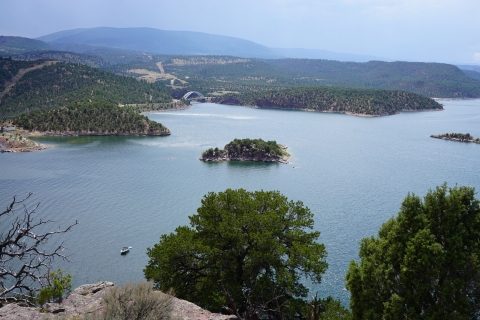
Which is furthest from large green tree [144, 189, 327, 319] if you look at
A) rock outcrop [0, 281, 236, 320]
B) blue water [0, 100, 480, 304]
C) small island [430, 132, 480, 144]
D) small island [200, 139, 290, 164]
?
small island [430, 132, 480, 144]

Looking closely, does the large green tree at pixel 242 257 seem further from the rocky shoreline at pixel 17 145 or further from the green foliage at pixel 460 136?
the green foliage at pixel 460 136

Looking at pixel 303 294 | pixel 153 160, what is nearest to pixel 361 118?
pixel 153 160

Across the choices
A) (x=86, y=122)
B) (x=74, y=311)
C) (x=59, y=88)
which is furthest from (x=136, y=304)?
(x=59, y=88)

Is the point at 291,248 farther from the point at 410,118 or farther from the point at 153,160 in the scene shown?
the point at 410,118

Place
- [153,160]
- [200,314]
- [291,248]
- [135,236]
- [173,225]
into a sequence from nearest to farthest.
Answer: [200,314] < [291,248] < [135,236] < [173,225] < [153,160]

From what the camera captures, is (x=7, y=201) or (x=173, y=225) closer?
(x=173, y=225)

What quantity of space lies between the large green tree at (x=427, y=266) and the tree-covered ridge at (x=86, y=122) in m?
77.4

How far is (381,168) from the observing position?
2413 inches

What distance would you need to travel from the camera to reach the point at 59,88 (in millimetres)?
119438

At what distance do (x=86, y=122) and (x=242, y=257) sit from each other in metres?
79.4

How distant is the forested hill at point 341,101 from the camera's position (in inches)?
5408

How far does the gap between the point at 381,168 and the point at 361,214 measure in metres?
23.8

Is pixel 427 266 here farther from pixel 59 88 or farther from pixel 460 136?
pixel 59 88

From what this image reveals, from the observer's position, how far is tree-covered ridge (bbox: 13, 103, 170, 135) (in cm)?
8812
